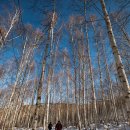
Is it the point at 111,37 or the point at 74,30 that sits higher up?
the point at 74,30

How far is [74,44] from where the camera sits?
14.7m

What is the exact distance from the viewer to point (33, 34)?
1527cm

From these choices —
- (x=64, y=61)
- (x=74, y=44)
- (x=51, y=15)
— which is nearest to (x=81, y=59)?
(x=74, y=44)

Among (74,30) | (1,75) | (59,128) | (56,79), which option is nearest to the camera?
(59,128)

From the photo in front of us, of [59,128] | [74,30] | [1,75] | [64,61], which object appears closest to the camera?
[59,128]

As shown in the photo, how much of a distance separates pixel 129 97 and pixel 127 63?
14.5 m

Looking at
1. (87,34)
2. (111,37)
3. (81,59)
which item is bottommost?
(111,37)

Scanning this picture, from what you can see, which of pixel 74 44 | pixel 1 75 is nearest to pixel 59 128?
pixel 74 44

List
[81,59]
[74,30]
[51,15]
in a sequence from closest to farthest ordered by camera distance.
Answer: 1. [51,15]
2. [81,59]
3. [74,30]

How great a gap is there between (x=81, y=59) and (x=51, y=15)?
596 cm

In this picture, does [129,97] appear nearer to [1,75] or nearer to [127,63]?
[127,63]

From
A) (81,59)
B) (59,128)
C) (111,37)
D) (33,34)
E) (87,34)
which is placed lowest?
(59,128)

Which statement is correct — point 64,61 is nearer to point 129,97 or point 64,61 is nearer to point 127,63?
point 127,63

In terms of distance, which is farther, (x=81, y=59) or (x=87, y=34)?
(x=81, y=59)
